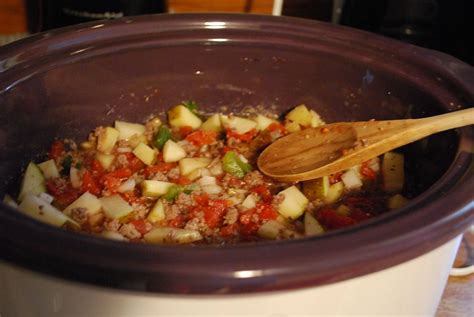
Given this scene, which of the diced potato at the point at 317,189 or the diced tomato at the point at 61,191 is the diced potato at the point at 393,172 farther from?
the diced tomato at the point at 61,191

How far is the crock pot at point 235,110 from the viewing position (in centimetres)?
59

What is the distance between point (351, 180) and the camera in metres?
1.12

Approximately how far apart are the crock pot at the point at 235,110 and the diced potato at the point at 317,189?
0.17m

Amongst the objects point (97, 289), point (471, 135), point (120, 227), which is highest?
point (471, 135)

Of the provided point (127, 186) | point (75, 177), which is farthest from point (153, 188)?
point (75, 177)

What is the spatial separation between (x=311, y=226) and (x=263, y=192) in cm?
13

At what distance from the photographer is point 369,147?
967 millimetres

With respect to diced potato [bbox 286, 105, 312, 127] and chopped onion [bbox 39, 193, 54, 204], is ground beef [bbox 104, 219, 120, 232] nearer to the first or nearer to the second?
chopped onion [bbox 39, 193, 54, 204]

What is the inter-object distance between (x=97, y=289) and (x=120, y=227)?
39cm

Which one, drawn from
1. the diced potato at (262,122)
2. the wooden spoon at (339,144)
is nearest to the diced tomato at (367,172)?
the wooden spoon at (339,144)

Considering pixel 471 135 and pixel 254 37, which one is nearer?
pixel 471 135

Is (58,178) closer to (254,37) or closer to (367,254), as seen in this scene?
(254,37)

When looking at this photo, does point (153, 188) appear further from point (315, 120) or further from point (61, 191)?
point (315, 120)

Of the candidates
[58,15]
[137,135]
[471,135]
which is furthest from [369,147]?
[58,15]
